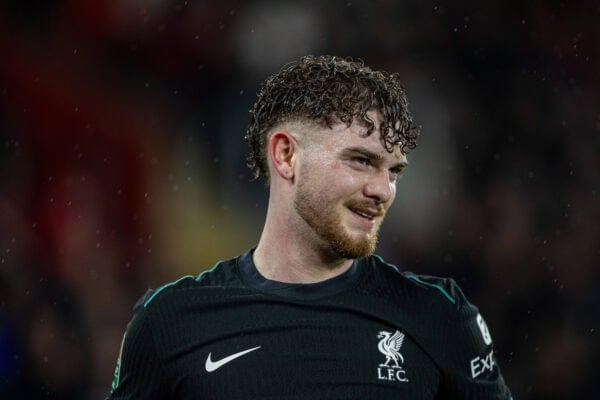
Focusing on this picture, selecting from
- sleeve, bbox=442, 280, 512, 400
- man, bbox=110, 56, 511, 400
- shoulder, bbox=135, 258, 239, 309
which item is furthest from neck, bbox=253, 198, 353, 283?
sleeve, bbox=442, 280, 512, 400

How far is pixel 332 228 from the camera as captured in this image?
88.5 inches

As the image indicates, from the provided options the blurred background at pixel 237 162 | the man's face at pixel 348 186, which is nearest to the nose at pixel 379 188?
the man's face at pixel 348 186

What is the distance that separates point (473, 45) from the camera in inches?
252

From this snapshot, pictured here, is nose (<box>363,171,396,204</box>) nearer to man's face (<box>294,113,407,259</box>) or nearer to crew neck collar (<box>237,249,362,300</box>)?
man's face (<box>294,113,407,259</box>)

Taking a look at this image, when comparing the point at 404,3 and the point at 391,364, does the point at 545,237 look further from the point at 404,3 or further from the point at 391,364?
the point at 391,364

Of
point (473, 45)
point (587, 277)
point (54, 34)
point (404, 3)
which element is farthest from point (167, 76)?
point (587, 277)

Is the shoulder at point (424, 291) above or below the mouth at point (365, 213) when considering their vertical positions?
below

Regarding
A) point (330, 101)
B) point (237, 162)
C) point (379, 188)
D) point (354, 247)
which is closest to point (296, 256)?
point (354, 247)

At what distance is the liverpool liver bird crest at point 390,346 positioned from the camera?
2270mm

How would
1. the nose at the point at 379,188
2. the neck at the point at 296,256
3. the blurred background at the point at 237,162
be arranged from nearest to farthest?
the nose at the point at 379,188
the neck at the point at 296,256
the blurred background at the point at 237,162

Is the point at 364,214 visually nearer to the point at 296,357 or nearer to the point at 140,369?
the point at 296,357

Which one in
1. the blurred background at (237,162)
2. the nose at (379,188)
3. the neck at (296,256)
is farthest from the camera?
the blurred background at (237,162)

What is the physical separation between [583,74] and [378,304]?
4430mm

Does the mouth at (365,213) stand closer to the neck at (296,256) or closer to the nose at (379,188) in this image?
the nose at (379,188)
